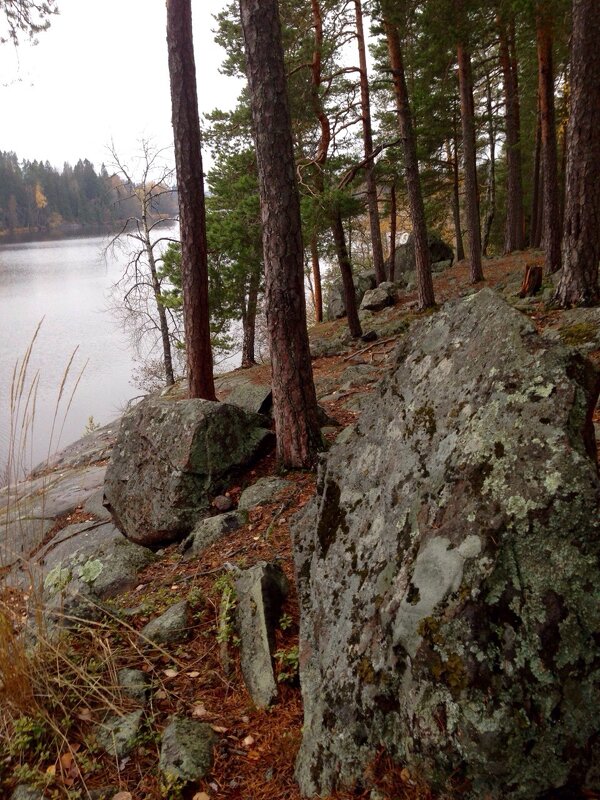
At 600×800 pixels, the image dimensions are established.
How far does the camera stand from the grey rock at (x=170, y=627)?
2.93 meters

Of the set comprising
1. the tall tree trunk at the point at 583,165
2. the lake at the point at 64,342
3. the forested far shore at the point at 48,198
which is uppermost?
the forested far shore at the point at 48,198

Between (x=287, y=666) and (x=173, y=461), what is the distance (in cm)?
307

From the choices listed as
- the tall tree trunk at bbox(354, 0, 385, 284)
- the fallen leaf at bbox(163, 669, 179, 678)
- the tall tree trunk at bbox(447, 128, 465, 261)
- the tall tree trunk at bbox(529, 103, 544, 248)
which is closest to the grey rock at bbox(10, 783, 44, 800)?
the fallen leaf at bbox(163, 669, 179, 678)

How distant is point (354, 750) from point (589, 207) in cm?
716

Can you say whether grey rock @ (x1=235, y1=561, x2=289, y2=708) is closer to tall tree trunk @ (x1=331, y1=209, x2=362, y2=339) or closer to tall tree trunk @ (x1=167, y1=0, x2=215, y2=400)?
tall tree trunk @ (x1=167, y1=0, x2=215, y2=400)

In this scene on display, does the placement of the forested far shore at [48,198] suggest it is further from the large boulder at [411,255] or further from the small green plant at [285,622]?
the small green plant at [285,622]

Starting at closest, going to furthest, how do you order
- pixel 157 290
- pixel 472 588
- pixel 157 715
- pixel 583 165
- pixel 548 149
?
pixel 472 588, pixel 157 715, pixel 583 165, pixel 548 149, pixel 157 290

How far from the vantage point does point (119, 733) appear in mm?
2285

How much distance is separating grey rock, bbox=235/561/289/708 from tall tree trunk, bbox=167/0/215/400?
13.2 feet

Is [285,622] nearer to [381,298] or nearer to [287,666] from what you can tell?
[287,666]

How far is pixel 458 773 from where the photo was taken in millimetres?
1521

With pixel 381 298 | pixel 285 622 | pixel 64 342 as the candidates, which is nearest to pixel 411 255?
pixel 381 298

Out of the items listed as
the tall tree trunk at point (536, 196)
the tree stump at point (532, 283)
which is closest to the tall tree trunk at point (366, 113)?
the tree stump at point (532, 283)

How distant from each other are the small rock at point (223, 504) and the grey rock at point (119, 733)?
8.85ft
